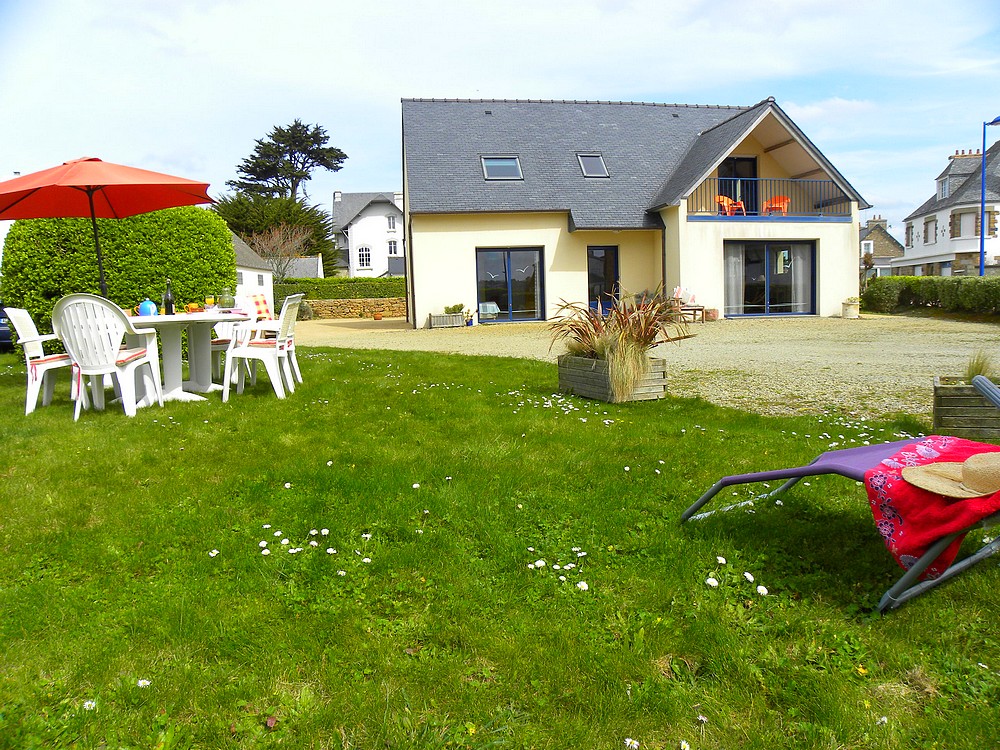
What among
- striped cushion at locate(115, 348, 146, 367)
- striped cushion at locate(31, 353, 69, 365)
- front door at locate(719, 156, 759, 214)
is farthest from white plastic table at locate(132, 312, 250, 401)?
front door at locate(719, 156, 759, 214)

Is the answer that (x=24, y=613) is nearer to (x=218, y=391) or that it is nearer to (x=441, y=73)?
(x=218, y=391)

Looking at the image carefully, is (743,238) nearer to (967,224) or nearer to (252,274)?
(252,274)

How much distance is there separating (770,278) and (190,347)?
60.1 feet

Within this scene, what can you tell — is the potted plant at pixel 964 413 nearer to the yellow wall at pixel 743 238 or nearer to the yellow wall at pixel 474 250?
the yellow wall at pixel 474 250

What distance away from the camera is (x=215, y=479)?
425 centimetres

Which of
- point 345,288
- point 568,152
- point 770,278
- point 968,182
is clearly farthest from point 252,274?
point 968,182

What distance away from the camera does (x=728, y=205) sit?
2122 centimetres

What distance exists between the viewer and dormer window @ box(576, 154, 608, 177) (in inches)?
876

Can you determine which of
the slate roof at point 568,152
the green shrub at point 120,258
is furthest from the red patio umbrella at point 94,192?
the slate roof at point 568,152

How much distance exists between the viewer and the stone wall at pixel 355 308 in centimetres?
3434

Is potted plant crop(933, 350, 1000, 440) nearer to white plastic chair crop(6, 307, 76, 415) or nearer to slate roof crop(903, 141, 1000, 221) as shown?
white plastic chair crop(6, 307, 76, 415)

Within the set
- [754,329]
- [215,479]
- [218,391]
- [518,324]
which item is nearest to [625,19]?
[218,391]

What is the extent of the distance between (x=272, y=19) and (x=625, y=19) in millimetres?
4266

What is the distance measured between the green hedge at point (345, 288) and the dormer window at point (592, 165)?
14.6 metres
